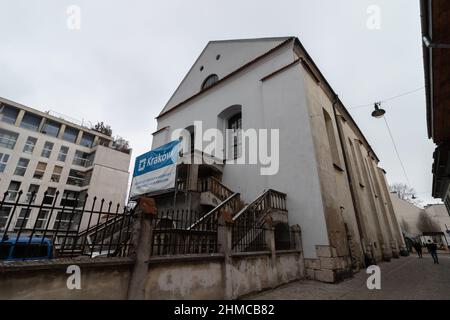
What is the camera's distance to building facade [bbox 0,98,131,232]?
23469mm

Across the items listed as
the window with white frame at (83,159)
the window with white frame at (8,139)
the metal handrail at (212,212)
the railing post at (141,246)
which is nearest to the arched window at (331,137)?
the metal handrail at (212,212)

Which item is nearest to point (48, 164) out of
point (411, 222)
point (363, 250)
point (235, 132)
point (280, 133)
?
point (235, 132)

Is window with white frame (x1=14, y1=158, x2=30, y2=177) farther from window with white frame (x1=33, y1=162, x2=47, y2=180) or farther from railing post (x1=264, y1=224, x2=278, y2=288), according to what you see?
railing post (x1=264, y1=224, x2=278, y2=288)

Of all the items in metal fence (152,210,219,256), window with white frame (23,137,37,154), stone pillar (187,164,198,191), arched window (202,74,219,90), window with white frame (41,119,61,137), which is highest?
window with white frame (41,119,61,137)

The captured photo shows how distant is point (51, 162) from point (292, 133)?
95.8 feet

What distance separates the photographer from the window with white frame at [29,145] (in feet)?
82.5

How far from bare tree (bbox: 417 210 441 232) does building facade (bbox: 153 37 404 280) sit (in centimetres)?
3204

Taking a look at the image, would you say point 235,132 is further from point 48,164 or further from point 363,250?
point 48,164

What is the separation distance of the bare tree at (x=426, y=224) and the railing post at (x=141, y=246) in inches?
2120

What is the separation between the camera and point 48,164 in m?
26.0

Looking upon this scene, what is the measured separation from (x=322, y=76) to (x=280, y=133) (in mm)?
6515

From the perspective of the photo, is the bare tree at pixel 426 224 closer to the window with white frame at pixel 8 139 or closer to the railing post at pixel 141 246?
the railing post at pixel 141 246

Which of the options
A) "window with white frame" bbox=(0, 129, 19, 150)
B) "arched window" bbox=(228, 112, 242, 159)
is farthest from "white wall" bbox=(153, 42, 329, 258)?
"window with white frame" bbox=(0, 129, 19, 150)

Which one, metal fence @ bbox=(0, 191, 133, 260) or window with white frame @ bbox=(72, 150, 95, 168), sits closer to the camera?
metal fence @ bbox=(0, 191, 133, 260)
